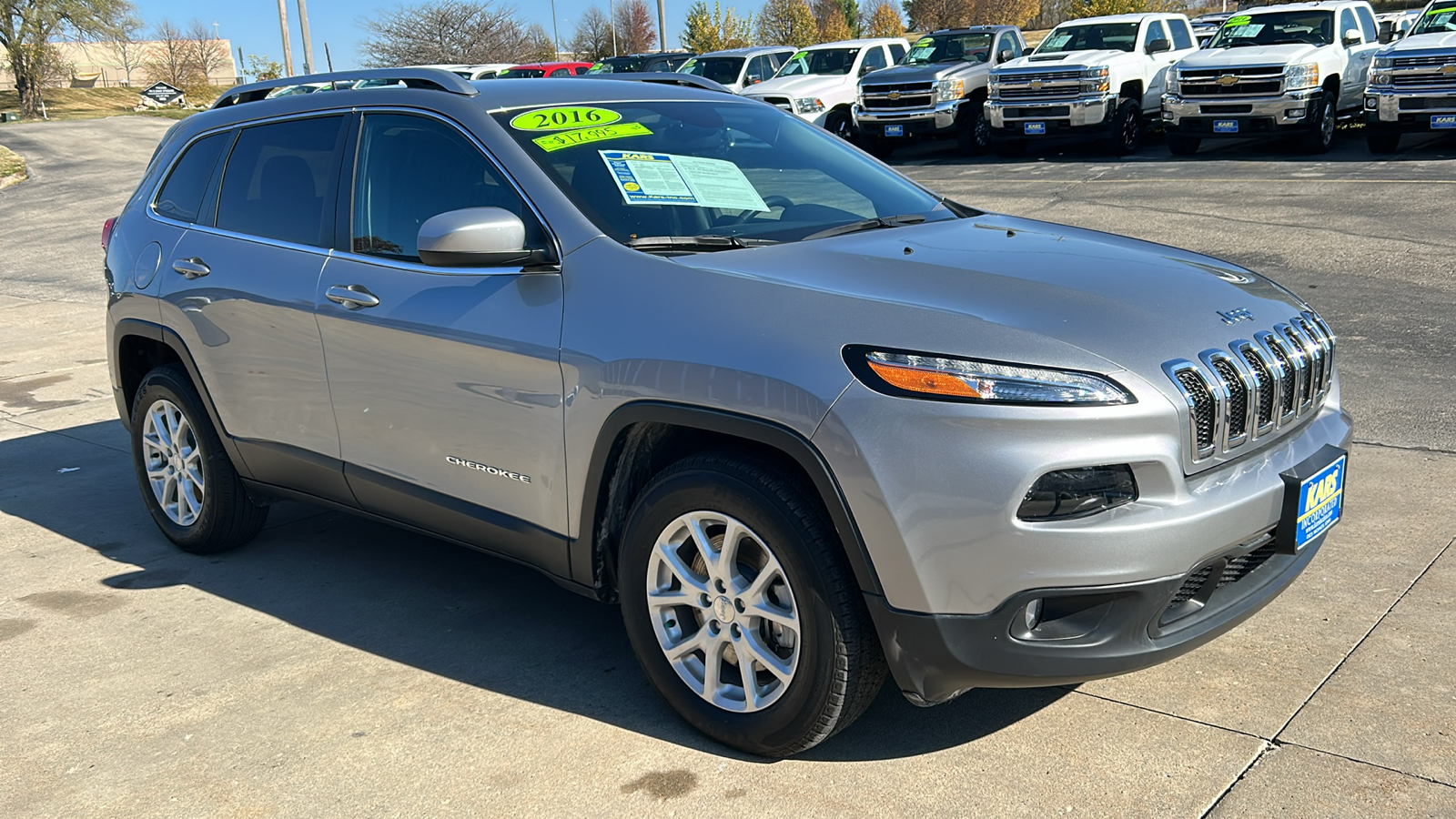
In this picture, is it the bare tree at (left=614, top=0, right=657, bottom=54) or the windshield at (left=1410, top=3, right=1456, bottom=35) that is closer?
the windshield at (left=1410, top=3, right=1456, bottom=35)

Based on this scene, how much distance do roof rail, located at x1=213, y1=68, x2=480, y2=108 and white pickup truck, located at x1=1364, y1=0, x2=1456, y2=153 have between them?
46.7 ft

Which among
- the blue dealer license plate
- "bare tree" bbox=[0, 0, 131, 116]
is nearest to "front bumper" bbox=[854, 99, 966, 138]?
the blue dealer license plate

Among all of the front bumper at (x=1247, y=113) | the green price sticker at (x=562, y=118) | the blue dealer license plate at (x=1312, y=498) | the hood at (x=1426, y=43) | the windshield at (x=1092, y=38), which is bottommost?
the blue dealer license plate at (x=1312, y=498)

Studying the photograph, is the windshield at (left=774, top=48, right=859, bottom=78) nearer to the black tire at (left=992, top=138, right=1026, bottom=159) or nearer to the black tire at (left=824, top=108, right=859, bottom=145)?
the black tire at (left=824, top=108, right=859, bottom=145)

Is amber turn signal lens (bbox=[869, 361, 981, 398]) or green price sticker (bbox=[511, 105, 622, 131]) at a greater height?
green price sticker (bbox=[511, 105, 622, 131])

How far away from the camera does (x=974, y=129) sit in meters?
20.9

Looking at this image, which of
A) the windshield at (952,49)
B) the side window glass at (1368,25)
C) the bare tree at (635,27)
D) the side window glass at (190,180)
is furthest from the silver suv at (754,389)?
the bare tree at (635,27)

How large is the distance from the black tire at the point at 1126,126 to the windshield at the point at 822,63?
5.58 metres

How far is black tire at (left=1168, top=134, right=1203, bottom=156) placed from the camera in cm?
1802

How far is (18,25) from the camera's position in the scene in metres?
55.0

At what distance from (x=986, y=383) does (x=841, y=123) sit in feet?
66.2

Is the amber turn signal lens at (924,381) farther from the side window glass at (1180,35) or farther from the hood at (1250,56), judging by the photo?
the side window glass at (1180,35)

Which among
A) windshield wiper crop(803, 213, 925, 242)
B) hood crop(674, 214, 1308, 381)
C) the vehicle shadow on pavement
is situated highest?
windshield wiper crop(803, 213, 925, 242)

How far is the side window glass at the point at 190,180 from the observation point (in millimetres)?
5098
